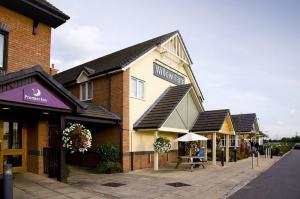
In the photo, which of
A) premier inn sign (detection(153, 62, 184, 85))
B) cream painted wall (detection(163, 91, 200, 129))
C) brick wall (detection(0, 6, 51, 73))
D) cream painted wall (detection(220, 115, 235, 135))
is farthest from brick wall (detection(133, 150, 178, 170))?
brick wall (detection(0, 6, 51, 73))

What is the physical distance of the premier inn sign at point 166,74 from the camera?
74.7 feet

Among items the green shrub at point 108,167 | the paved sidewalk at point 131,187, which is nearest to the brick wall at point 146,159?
the green shrub at point 108,167

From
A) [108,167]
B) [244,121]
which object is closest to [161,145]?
[108,167]

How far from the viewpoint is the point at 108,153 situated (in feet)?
59.8

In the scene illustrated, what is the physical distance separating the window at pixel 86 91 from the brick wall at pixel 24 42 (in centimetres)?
784

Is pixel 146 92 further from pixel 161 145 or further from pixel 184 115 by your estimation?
pixel 161 145

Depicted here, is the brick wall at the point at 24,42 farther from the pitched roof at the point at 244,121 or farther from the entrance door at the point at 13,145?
the pitched roof at the point at 244,121

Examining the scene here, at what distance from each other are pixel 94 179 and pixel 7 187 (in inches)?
296

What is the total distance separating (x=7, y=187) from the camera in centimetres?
783

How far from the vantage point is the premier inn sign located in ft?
74.7

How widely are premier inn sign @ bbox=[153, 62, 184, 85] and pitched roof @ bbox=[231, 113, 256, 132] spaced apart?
1676cm

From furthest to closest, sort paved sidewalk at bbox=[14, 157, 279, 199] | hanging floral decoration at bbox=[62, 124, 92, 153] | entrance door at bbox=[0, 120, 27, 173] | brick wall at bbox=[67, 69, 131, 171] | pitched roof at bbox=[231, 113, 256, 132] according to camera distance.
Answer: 1. pitched roof at bbox=[231, 113, 256, 132]
2. brick wall at bbox=[67, 69, 131, 171]
3. entrance door at bbox=[0, 120, 27, 173]
4. hanging floral decoration at bbox=[62, 124, 92, 153]
5. paved sidewalk at bbox=[14, 157, 279, 199]

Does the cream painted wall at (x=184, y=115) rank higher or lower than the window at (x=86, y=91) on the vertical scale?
lower

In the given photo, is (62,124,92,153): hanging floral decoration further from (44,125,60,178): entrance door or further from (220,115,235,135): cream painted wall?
(220,115,235,135): cream painted wall
